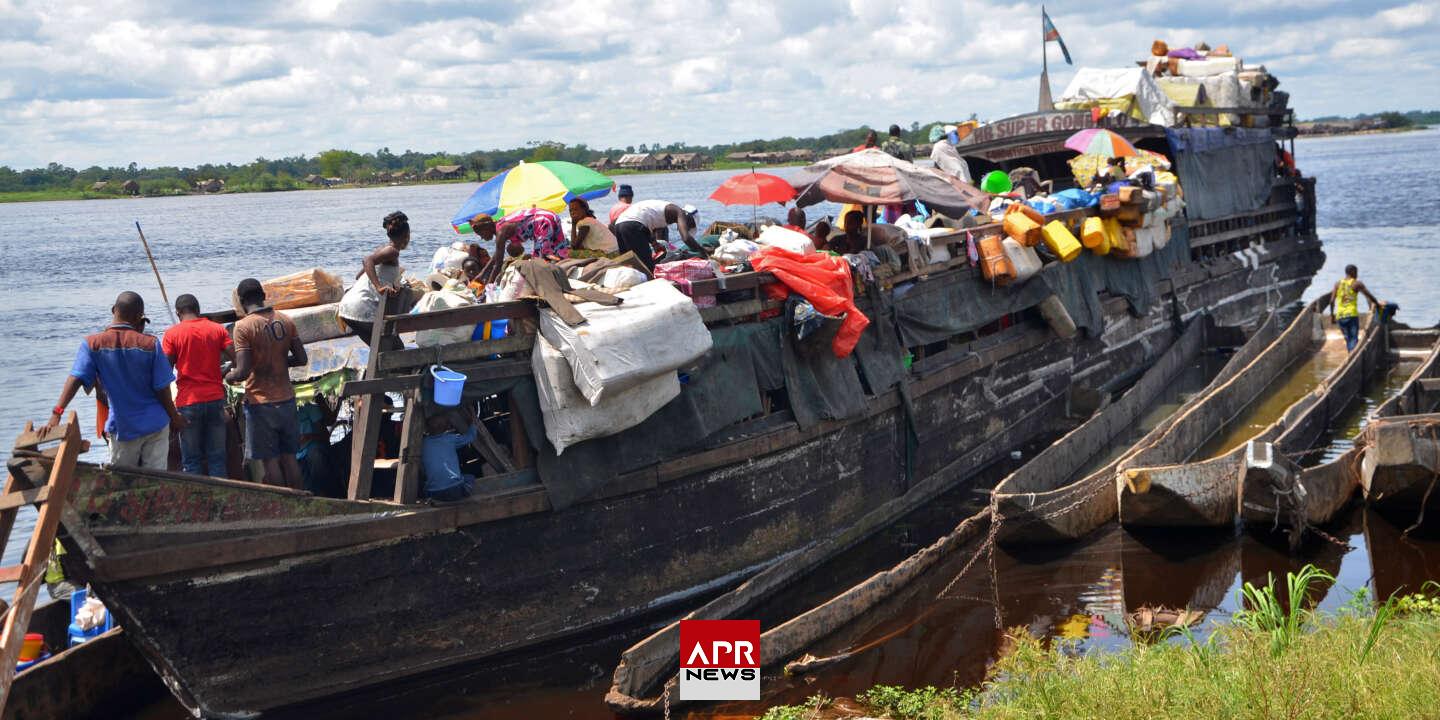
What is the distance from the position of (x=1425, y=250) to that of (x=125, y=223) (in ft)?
200

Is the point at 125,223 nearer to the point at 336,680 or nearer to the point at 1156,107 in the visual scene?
the point at 1156,107

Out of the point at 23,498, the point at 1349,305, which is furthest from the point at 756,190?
the point at 1349,305

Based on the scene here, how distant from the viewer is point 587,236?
9500 millimetres

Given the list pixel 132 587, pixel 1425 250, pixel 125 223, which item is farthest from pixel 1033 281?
pixel 125 223

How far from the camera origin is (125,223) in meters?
64.6

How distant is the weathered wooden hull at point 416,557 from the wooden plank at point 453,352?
0.90 meters

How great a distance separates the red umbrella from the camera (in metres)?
11.5

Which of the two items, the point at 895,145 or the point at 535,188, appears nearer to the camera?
the point at 535,188

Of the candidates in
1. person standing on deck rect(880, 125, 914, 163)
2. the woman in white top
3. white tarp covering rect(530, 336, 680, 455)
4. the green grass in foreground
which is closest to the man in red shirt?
white tarp covering rect(530, 336, 680, 455)

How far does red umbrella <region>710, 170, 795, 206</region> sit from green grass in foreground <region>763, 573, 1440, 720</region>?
17.9 feet

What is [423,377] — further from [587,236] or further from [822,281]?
[822,281]

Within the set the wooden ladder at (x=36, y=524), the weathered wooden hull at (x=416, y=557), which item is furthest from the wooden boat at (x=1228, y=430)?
the wooden ladder at (x=36, y=524)

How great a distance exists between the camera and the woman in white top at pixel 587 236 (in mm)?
9469

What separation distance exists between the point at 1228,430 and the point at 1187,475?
13.3ft
